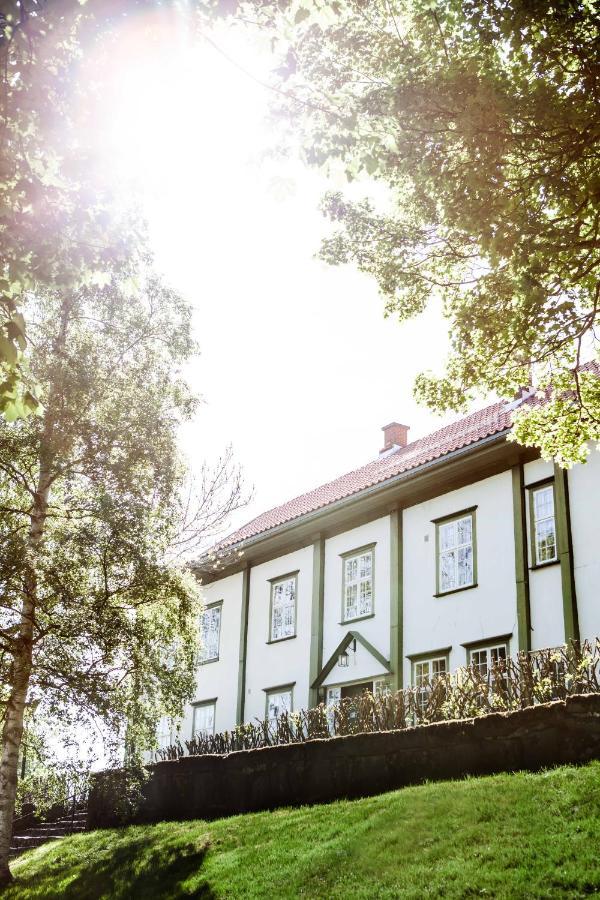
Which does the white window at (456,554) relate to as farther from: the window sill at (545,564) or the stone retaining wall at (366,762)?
the stone retaining wall at (366,762)

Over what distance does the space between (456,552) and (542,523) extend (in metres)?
2.47

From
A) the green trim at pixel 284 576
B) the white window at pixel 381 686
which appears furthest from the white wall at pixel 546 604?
the green trim at pixel 284 576

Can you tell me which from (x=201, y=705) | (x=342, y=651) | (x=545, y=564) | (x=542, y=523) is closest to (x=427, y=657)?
(x=342, y=651)

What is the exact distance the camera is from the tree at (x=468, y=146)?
8.37m

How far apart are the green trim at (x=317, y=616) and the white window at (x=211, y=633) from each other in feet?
17.0

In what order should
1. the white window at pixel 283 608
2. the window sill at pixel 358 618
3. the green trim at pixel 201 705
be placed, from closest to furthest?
the window sill at pixel 358 618 → the white window at pixel 283 608 → the green trim at pixel 201 705

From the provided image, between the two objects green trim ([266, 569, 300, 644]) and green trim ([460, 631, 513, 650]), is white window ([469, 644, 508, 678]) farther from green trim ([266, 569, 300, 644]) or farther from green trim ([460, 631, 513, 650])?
green trim ([266, 569, 300, 644])

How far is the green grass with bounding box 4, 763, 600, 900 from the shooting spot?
8523 millimetres

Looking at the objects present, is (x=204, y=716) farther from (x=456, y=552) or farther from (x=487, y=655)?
(x=487, y=655)

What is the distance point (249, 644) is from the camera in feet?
85.8

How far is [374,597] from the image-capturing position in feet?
71.3

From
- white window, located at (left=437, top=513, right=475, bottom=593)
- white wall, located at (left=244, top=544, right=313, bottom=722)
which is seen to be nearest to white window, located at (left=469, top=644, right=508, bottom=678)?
white window, located at (left=437, top=513, right=475, bottom=593)

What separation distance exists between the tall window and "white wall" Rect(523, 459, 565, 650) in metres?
5.07

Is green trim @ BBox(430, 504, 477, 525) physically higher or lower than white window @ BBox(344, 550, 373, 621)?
higher
